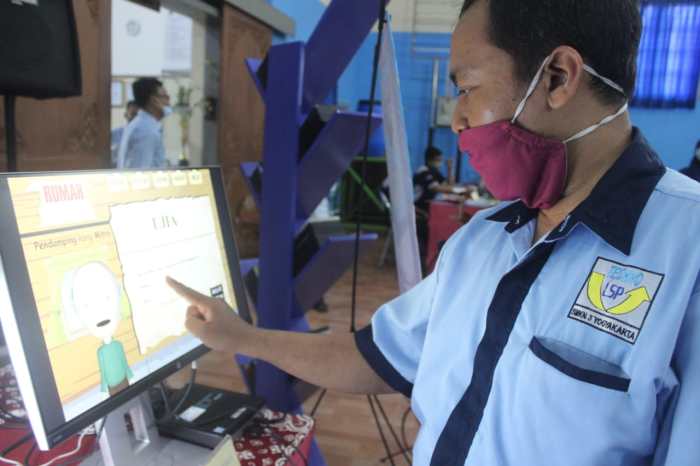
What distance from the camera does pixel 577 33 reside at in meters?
0.70

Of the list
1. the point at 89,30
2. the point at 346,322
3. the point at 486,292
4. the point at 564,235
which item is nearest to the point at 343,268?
the point at 486,292

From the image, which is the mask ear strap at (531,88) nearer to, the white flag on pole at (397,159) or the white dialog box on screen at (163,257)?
the white dialog box on screen at (163,257)

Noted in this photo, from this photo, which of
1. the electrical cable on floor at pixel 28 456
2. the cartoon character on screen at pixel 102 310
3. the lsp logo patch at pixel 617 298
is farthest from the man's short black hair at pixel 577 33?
the electrical cable on floor at pixel 28 456

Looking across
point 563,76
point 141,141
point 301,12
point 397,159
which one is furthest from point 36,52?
point 301,12

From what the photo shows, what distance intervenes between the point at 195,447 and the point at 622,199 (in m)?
0.73

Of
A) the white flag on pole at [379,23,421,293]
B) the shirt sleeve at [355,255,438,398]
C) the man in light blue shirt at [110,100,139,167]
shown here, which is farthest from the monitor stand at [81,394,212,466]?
the man in light blue shirt at [110,100,139,167]

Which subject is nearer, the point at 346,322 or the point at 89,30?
the point at 89,30

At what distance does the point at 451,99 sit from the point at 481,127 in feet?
22.9

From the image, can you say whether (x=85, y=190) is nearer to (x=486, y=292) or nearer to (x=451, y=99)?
(x=486, y=292)

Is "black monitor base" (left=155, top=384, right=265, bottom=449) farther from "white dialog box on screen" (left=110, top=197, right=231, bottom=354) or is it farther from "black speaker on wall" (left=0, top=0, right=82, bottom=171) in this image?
"black speaker on wall" (left=0, top=0, right=82, bottom=171)

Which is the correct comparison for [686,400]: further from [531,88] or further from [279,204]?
[279,204]

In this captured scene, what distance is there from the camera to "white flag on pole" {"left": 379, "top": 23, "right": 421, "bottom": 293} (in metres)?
1.42

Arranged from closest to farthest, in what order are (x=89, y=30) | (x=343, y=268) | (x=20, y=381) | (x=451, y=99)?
(x=20, y=381)
(x=343, y=268)
(x=89, y=30)
(x=451, y=99)

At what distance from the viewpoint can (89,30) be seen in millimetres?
2318
